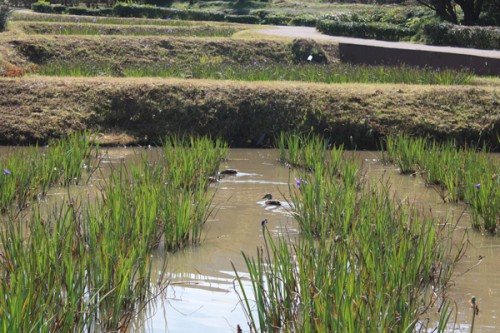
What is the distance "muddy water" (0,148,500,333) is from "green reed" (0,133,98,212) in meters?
1.31

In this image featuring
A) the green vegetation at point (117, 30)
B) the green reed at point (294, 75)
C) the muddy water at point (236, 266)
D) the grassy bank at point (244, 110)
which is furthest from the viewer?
the green vegetation at point (117, 30)

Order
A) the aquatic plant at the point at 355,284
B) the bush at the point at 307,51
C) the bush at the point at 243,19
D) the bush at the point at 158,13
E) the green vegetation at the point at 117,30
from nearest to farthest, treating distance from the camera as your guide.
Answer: the aquatic plant at the point at 355,284
the bush at the point at 307,51
the green vegetation at the point at 117,30
the bush at the point at 158,13
the bush at the point at 243,19

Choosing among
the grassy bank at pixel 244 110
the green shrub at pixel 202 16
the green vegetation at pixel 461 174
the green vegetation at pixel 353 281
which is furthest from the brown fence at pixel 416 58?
the green shrub at pixel 202 16

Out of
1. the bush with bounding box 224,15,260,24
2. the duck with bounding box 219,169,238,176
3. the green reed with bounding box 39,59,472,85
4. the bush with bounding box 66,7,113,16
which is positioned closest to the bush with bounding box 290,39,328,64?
the green reed with bounding box 39,59,472,85

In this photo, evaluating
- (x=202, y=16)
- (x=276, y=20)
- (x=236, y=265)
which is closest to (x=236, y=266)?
(x=236, y=265)

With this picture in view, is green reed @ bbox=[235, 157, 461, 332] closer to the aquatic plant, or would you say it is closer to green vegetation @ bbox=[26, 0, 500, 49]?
the aquatic plant

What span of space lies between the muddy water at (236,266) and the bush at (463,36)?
14.5 meters

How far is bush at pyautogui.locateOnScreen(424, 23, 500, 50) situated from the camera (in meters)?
22.3

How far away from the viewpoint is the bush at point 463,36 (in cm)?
2234

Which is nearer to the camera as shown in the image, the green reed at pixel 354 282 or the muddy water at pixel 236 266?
the green reed at pixel 354 282

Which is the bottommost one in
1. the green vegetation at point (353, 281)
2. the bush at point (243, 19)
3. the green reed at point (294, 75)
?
the bush at point (243, 19)

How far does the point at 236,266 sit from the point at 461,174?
2787 millimetres

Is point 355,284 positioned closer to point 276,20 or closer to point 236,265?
point 236,265

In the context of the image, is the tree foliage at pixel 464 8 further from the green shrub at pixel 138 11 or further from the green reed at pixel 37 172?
the green reed at pixel 37 172
